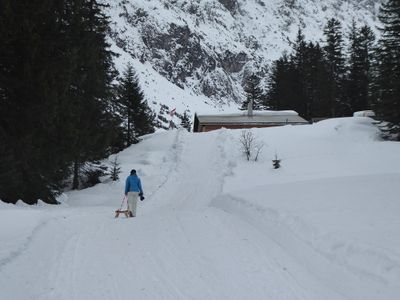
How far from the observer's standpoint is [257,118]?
50.6 m

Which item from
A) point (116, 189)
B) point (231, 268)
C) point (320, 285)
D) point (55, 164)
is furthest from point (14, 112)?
point (320, 285)

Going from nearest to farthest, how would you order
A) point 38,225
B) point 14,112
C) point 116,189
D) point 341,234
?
point 341,234
point 38,225
point 14,112
point 116,189

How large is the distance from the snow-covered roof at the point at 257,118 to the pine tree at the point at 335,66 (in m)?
5.35

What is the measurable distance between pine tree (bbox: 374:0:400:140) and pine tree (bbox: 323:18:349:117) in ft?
69.6

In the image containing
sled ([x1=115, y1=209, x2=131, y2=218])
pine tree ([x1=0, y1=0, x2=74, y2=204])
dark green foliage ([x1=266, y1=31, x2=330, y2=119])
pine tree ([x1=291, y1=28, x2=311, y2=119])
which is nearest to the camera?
sled ([x1=115, y1=209, x2=131, y2=218])

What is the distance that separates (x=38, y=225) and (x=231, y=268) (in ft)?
19.1

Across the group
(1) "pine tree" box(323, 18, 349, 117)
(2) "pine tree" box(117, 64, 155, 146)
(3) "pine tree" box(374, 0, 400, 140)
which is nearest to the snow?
(3) "pine tree" box(374, 0, 400, 140)

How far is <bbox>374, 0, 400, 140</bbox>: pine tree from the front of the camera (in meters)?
27.4

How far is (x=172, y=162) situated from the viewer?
1310 inches

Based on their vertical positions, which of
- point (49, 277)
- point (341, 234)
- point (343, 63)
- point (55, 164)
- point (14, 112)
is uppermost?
point (343, 63)

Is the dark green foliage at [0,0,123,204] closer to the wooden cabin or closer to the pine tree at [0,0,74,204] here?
the pine tree at [0,0,74,204]

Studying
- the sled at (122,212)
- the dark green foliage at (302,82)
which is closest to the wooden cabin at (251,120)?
the dark green foliage at (302,82)

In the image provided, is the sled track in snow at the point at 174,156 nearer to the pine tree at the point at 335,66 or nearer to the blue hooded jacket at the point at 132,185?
the blue hooded jacket at the point at 132,185

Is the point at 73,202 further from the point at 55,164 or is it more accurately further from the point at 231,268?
the point at 231,268
